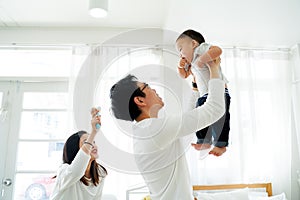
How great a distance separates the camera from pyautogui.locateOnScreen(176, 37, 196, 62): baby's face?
75cm

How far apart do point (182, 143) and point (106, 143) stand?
232 millimetres

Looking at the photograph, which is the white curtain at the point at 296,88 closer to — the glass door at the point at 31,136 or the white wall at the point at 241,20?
the white wall at the point at 241,20

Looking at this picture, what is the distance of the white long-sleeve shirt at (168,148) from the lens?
65 cm

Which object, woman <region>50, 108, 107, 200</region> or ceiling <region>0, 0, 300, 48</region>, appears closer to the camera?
woman <region>50, 108, 107, 200</region>

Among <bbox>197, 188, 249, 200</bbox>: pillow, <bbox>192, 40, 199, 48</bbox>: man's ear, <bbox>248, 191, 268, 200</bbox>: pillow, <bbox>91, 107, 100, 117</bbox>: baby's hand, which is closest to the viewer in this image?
<bbox>192, 40, 199, 48</bbox>: man's ear

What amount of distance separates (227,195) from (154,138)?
170cm

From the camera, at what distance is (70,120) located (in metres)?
2.34

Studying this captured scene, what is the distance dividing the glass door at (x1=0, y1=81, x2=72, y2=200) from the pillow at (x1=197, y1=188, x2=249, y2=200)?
1509 millimetres

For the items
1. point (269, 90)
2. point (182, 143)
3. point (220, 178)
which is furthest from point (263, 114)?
point (182, 143)

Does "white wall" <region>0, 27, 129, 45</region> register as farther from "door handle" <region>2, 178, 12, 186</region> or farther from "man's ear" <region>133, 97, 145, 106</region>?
"man's ear" <region>133, 97, 145, 106</region>

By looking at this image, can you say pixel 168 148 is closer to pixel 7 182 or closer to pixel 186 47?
pixel 186 47

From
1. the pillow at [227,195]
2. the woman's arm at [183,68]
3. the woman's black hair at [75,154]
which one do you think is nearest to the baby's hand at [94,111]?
the woman's arm at [183,68]

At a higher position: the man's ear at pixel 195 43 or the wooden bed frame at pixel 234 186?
the man's ear at pixel 195 43

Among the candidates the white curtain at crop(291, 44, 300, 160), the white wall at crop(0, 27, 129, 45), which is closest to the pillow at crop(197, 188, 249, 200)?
the white curtain at crop(291, 44, 300, 160)
